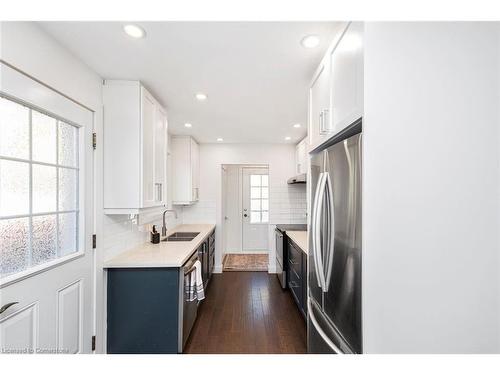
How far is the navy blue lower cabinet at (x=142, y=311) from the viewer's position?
1.93 metres

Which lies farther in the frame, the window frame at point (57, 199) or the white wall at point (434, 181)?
the window frame at point (57, 199)

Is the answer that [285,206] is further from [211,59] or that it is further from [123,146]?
[211,59]

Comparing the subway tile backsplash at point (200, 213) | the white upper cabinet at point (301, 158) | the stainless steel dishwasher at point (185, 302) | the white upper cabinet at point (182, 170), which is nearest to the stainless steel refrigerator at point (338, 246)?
the stainless steel dishwasher at point (185, 302)

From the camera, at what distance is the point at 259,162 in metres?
4.45

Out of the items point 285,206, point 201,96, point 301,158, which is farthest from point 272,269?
point 201,96

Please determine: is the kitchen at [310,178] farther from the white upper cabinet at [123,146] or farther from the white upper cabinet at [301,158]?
the white upper cabinet at [301,158]

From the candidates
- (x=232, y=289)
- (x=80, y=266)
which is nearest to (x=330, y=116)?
(x=80, y=266)

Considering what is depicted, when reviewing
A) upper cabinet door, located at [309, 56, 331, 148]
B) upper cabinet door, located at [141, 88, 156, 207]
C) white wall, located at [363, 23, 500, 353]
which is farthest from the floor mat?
white wall, located at [363, 23, 500, 353]

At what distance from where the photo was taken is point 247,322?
8.72ft

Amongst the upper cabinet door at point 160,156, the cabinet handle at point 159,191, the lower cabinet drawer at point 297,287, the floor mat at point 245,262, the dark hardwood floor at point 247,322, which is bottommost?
the floor mat at point 245,262

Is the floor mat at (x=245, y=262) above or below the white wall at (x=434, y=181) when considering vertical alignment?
below

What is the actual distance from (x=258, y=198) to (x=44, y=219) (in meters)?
4.60

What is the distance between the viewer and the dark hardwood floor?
2.21 metres

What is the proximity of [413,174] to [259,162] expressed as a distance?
3556mm
